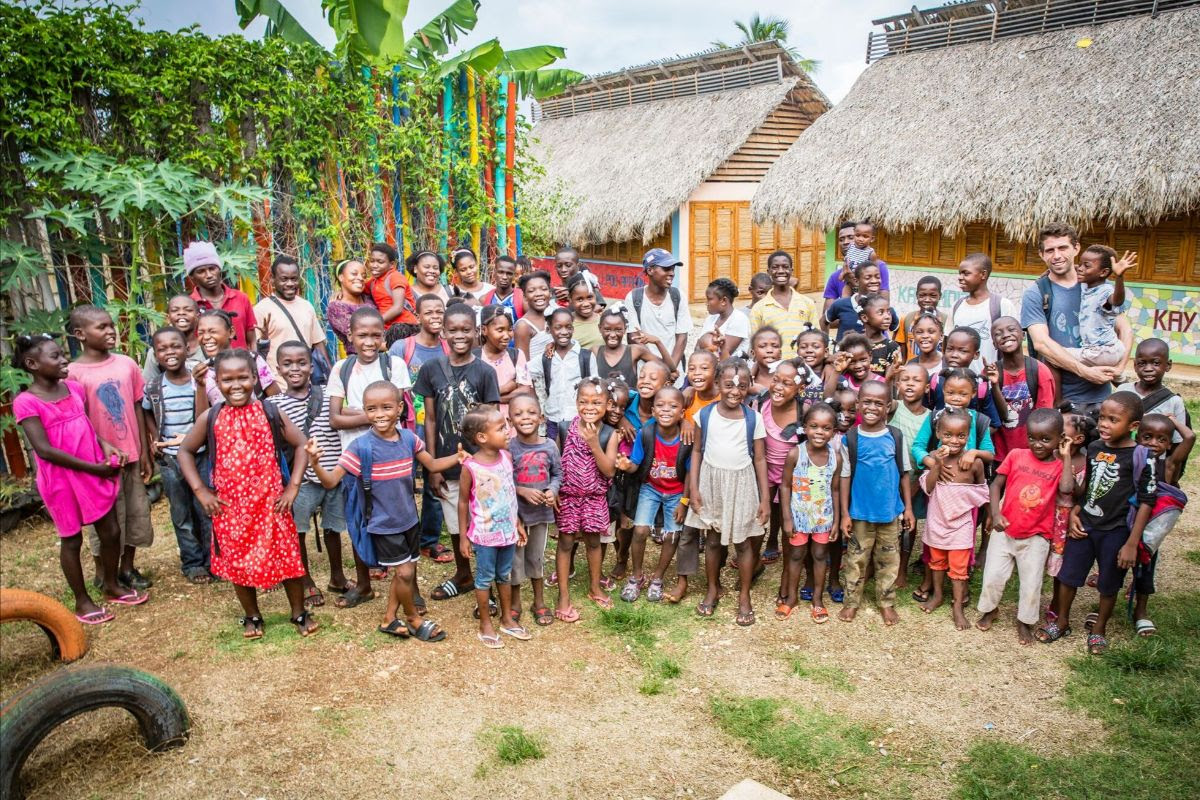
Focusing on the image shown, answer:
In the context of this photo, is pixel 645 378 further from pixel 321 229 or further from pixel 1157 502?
pixel 321 229

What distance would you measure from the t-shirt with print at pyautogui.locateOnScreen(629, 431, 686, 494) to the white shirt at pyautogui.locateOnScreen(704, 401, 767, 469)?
217 millimetres

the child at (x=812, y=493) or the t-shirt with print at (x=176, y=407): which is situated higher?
the t-shirt with print at (x=176, y=407)

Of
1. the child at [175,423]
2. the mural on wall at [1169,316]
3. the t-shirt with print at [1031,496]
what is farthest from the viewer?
the mural on wall at [1169,316]

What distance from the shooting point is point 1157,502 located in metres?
3.93

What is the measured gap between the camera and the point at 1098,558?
4008mm

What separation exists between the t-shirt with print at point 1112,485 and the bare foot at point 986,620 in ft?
2.24

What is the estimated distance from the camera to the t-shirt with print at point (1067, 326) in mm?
4684

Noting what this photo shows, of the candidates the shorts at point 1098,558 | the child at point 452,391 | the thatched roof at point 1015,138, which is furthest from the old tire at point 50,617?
the thatched roof at point 1015,138

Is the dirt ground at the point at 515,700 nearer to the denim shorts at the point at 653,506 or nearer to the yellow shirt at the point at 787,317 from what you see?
the denim shorts at the point at 653,506

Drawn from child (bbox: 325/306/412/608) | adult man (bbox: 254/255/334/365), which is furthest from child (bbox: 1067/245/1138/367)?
adult man (bbox: 254/255/334/365)

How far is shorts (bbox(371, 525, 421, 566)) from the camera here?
396 centimetres

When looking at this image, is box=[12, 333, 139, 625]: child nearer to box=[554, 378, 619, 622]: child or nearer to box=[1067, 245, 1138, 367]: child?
box=[554, 378, 619, 622]: child

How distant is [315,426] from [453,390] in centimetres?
79

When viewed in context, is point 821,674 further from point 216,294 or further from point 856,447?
point 216,294
